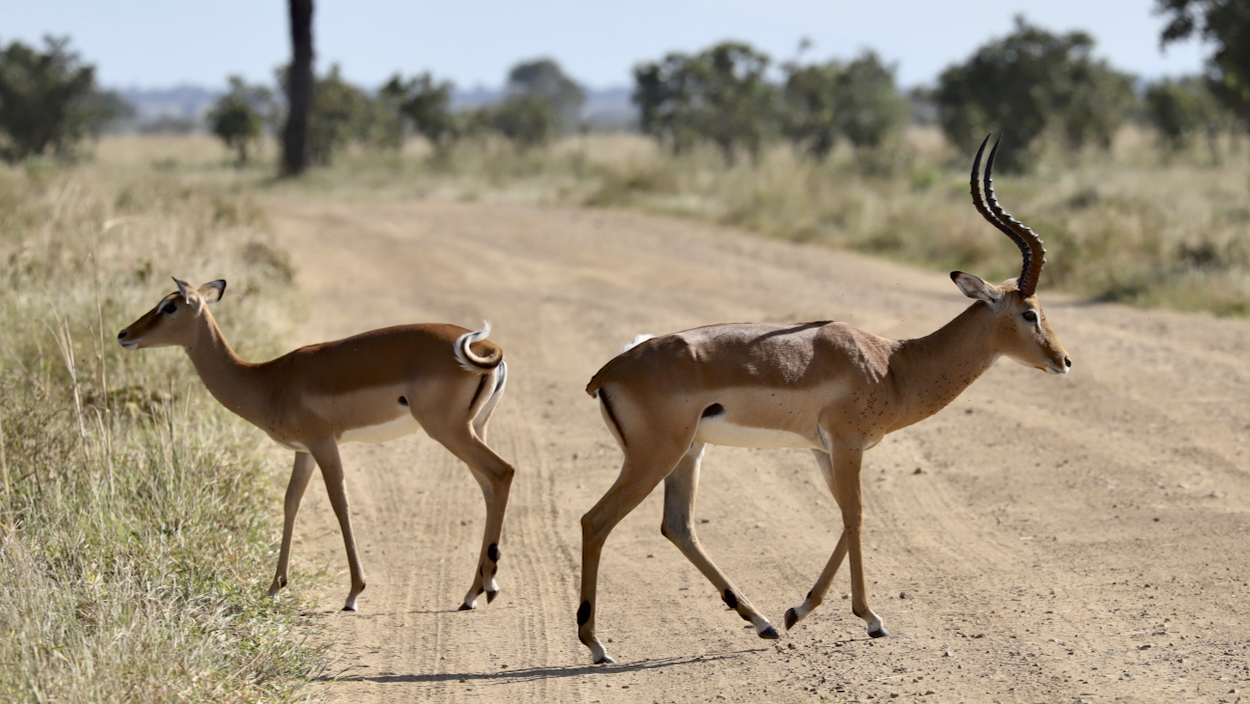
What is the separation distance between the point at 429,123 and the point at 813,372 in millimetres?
36220

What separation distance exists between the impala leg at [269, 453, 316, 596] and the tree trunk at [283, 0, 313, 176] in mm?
26633

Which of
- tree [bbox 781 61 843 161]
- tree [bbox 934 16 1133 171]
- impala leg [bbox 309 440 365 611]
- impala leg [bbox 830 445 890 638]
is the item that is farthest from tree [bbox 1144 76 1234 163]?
impala leg [bbox 309 440 365 611]

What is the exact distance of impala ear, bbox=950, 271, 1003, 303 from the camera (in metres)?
5.29

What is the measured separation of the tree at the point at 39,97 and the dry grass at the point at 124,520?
2539 centimetres

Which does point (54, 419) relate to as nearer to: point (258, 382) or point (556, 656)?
point (258, 382)

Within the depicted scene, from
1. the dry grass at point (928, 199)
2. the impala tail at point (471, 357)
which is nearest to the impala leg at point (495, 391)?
the impala tail at point (471, 357)

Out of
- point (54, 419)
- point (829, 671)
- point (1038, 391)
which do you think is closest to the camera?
point (829, 671)

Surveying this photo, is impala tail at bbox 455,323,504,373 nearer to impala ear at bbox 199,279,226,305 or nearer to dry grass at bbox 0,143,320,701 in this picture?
dry grass at bbox 0,143,320,701

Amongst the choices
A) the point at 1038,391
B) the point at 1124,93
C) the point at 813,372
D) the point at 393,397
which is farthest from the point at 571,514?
the point at 1124,93

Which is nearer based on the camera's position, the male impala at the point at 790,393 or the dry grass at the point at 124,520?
the dry grass at the point at 124,520

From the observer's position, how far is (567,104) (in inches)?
5305

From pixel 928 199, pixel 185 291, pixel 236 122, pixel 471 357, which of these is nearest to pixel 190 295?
pixel 185 291

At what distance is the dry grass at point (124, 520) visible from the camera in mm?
4309

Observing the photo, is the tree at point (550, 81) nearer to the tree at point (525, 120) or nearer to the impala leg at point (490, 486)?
the tree at point (525, 120)
